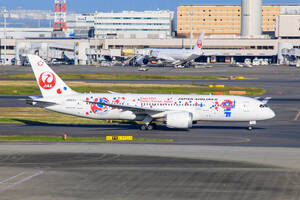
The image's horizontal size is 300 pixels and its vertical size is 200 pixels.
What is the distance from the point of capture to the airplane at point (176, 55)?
188m

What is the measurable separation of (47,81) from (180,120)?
14.8m

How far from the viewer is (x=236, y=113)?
5659 centimetres

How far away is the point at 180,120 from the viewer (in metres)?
54.8

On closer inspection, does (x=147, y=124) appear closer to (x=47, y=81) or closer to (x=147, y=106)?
(x=147, y=106)

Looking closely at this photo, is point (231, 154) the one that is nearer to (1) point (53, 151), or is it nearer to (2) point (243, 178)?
(2) point (243, 178)

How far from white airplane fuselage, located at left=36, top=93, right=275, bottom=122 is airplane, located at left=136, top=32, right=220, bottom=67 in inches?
5184

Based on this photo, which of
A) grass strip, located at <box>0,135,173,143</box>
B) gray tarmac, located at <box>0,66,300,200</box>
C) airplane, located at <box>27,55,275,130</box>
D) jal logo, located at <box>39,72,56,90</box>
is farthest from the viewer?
jal logo, located at <box>39,72,56,90</box>

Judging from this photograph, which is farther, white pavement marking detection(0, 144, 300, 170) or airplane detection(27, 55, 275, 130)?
airplane detection(27, 55, 275, 130)

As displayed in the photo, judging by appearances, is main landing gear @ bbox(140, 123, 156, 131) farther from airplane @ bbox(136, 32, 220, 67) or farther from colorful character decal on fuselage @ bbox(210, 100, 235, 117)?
airplane @ bbox(136, 32, 220, 67)

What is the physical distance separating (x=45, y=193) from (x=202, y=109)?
28.7 m

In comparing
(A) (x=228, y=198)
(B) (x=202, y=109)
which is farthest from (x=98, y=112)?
(A) (x=228, y=198)

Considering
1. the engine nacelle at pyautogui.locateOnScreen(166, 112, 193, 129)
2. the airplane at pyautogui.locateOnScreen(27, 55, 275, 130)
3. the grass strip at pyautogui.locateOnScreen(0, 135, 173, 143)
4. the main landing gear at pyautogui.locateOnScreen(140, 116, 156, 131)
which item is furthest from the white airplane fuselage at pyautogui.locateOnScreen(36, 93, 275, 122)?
the grass strip at pyautogui.locateOnScreen(0, 135, 173, 143)

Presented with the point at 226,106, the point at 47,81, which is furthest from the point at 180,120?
the point at 47,81

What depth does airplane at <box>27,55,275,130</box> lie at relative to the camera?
56469 millimetres
